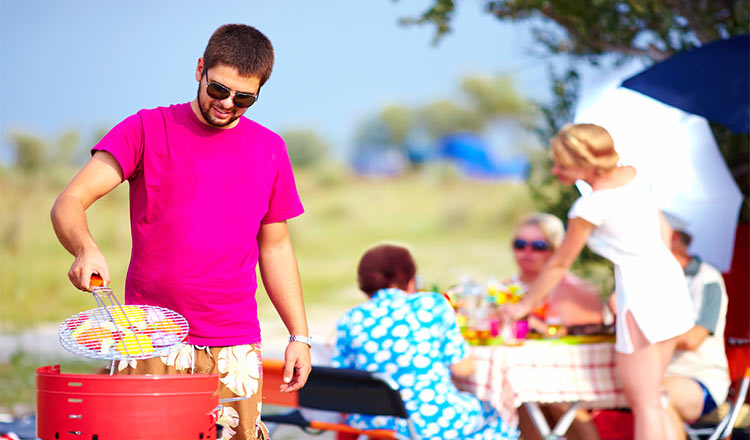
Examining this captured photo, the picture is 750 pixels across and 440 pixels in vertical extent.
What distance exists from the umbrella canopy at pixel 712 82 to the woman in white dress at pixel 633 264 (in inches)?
39.9

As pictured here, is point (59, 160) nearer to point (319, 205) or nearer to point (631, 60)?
point (319, 205)

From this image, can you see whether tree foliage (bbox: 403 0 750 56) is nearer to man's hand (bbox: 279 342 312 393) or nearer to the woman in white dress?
the woman in white dress

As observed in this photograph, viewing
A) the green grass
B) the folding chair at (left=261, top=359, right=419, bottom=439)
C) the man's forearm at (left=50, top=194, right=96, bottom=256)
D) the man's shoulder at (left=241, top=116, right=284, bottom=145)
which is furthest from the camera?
the green grass

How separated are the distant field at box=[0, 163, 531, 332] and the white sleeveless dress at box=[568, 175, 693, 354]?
822mm

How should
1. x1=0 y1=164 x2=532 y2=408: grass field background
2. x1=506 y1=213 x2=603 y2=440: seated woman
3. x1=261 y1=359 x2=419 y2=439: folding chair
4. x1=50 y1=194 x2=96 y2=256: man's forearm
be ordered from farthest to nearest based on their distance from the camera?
x1=0 y1=164 x2=532 y2=408: grass field background
x1=506 y1=213 x2=603 y2=440: seated woman
x1=261 y1=359 x2=419 y2=439: folding chair
x1=50 y1=194 x2=96 y2=256: man's forearm

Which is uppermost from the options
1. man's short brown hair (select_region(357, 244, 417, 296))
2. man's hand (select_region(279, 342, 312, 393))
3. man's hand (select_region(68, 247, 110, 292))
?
man's hand (select_region(68, 247, 110, 292))

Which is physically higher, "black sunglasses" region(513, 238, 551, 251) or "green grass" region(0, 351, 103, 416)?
"black sunglasses" region(513, 238, 551, 251)

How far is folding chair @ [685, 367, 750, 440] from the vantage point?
4.11 metres

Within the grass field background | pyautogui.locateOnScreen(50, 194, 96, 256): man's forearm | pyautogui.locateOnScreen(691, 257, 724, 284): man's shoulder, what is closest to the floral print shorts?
pyautogui.locateOnScreen(50, 194, 96, 256): man's forearm

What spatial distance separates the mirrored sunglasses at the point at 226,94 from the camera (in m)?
2.14

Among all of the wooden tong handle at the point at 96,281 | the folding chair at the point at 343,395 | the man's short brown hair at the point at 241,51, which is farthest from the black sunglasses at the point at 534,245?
the wooden tong handle at the point at 96,281

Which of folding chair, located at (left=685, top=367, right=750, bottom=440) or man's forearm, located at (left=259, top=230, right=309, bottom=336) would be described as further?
folding chair, located at (left=685, top=367, right=750, bottom=440)

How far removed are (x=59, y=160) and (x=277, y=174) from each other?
2698 cm

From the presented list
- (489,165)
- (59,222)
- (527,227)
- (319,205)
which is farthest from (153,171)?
(489,165)
